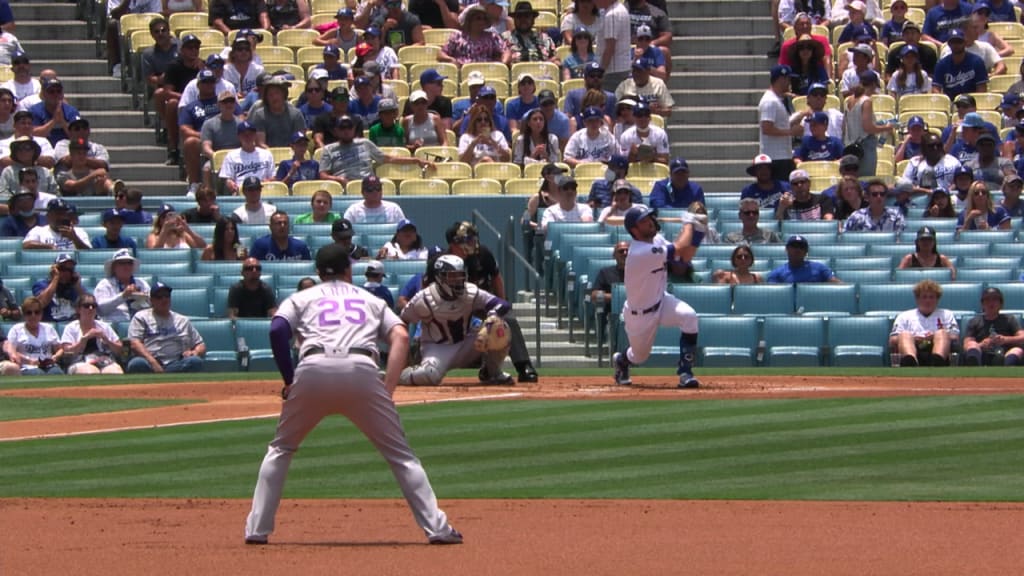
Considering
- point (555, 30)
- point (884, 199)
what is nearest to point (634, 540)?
point (884, 199)

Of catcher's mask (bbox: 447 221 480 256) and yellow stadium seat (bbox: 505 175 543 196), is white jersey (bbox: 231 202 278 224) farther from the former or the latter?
catcher's mask (bbox: 447 221 480 256)

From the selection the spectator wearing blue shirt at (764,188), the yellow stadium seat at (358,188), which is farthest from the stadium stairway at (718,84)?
the yellow stadium seat at (358,188)

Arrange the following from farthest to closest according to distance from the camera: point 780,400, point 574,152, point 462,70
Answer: point 462,70
point 574,152
point 780,400

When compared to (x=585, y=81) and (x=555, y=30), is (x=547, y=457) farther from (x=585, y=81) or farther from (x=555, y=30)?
(x=555, y=30)

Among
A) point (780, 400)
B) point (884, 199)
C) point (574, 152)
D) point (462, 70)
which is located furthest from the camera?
point (462, 70)

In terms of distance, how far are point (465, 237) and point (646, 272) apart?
74.8 inches

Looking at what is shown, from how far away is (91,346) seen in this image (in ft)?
57.8

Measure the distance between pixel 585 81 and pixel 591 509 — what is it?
41.1ft

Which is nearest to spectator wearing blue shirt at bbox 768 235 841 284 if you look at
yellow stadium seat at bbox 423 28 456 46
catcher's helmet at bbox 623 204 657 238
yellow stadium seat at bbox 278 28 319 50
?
catcher's helmet at bbox 623 204 657 238

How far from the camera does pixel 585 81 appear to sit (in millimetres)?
21953

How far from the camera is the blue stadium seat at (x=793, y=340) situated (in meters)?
17.5

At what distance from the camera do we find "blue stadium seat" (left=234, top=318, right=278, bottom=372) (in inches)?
690

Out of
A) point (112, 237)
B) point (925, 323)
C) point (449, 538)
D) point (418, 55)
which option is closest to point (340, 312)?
point (449, 538)

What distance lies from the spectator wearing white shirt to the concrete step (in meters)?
8.49
